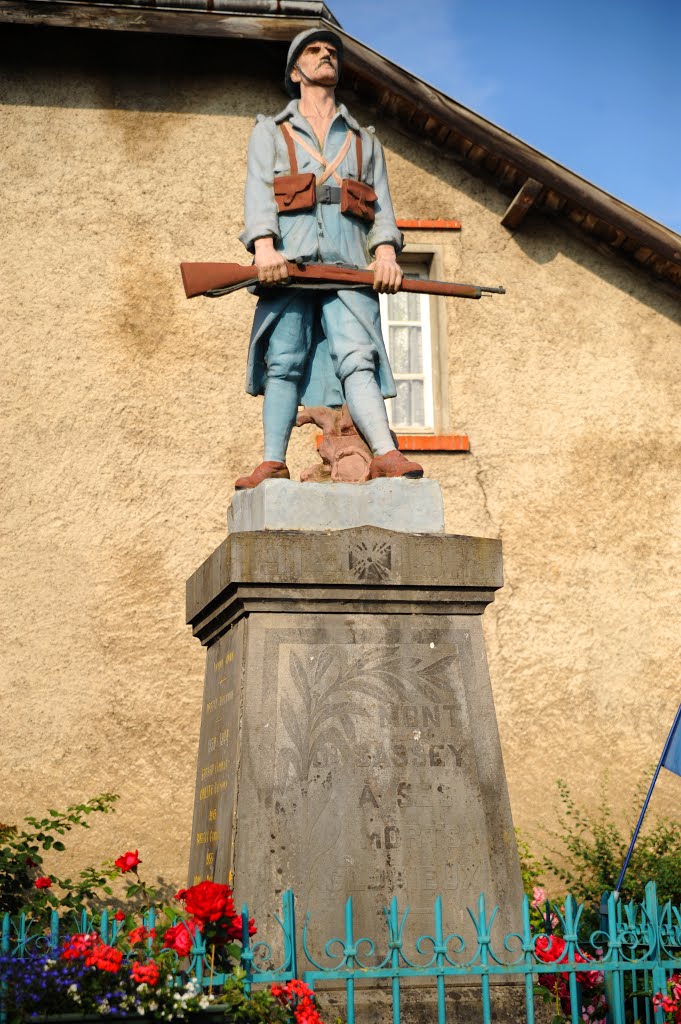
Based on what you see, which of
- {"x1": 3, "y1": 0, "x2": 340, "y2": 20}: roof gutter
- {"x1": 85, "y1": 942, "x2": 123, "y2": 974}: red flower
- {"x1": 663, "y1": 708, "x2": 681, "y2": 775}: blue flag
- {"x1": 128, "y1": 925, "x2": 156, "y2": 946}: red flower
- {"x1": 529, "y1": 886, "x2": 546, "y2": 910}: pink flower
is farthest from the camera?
{"x1": 3, "y1": 0, "x2": 340, "y2": 20}: roof gutter

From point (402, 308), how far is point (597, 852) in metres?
4.36

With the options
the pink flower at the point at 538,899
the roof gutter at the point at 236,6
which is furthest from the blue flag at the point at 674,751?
the roof gutter at the point at 236,6

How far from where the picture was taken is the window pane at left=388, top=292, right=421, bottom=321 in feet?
34.1

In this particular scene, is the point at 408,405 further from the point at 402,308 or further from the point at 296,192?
the point at 296,192

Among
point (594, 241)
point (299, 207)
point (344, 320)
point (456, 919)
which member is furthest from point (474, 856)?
point (594, 241)

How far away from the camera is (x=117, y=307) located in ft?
31.7

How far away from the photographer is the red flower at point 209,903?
13.3 feet

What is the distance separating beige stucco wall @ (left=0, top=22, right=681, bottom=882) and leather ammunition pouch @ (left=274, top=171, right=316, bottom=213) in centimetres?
392

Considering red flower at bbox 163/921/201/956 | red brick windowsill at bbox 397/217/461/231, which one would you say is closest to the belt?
red flower at bbox 163/921/201/956

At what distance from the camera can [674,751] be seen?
23.5 ft

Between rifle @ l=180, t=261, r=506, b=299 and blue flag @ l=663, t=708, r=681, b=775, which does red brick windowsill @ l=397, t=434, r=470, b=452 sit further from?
rifle @ l=180, t=261, r=506, b=299

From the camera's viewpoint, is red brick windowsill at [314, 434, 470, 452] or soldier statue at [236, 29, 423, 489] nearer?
soldier statue at [236, 29, 423, 489]

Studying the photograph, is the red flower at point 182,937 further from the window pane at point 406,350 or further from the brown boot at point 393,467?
the window pane at point 406,350

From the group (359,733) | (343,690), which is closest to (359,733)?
(359,733)
